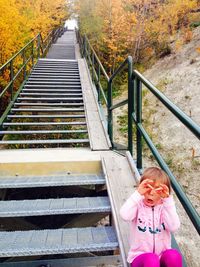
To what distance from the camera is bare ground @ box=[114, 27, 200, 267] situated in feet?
21.9

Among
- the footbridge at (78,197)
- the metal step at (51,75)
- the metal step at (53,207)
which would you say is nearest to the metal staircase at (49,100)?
the metal step at (51,75)

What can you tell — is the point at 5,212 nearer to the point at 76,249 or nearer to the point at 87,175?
the point at 76,249

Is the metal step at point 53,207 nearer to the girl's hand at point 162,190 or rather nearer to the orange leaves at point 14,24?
the girl's hand at point 162,190

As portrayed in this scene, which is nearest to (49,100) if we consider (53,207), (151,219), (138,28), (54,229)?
(53,207)

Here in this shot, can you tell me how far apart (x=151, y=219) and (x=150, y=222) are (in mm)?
18

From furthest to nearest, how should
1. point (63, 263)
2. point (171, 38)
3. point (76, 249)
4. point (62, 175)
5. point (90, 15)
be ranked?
1. point (90, 15)
2. point (171, 38)
3. point (62, 175)
4. point (63, 263)
5. point (76, 249)

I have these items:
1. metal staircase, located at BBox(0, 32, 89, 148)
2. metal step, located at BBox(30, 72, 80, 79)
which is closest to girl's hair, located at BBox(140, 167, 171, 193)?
metal staircase, located at BBox(0, 32, 89, 148)

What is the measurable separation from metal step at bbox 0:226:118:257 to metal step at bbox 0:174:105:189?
0.69 metres

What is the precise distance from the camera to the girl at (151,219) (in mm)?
1706

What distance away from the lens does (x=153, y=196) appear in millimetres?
1711

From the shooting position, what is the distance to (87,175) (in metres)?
3.43

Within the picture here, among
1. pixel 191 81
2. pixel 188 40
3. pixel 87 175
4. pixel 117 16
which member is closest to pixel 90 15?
pixel 117 16

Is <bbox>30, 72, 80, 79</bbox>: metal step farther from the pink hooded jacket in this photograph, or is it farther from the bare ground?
the pink hooded jacket

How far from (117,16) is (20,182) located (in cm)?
1347
